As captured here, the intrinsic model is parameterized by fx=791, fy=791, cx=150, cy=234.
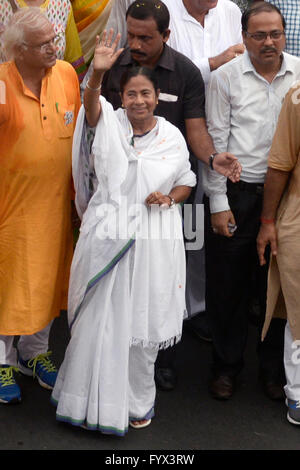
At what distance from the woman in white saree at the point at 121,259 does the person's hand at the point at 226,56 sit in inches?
29.1

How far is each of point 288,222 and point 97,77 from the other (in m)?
1.17

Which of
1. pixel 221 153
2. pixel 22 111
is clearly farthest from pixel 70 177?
pixel 221 153

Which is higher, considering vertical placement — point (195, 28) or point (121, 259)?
point (195, 28)

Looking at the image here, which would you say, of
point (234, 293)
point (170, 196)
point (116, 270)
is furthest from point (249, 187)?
point (116, 270)

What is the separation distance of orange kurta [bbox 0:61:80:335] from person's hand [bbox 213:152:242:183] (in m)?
0.71

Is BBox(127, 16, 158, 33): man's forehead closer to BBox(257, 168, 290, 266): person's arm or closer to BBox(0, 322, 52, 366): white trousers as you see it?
BBox(257, 168, 290, 266): person's arm

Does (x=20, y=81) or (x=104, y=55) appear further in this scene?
(x=20, y=81)

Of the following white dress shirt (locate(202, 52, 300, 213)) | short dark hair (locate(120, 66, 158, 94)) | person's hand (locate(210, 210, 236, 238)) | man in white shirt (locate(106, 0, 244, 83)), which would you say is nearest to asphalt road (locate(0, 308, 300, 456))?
person's hand (locate(210, 210, 236, 238))

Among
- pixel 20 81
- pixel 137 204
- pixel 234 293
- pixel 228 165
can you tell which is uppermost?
pixel 20 81

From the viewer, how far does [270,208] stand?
12.6ft

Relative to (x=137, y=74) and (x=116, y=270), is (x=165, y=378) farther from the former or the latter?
(x=137, y=74)

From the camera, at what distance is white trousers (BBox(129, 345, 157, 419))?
12.1 feet

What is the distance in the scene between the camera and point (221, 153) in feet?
12.3

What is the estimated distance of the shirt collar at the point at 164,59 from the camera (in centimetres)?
400
